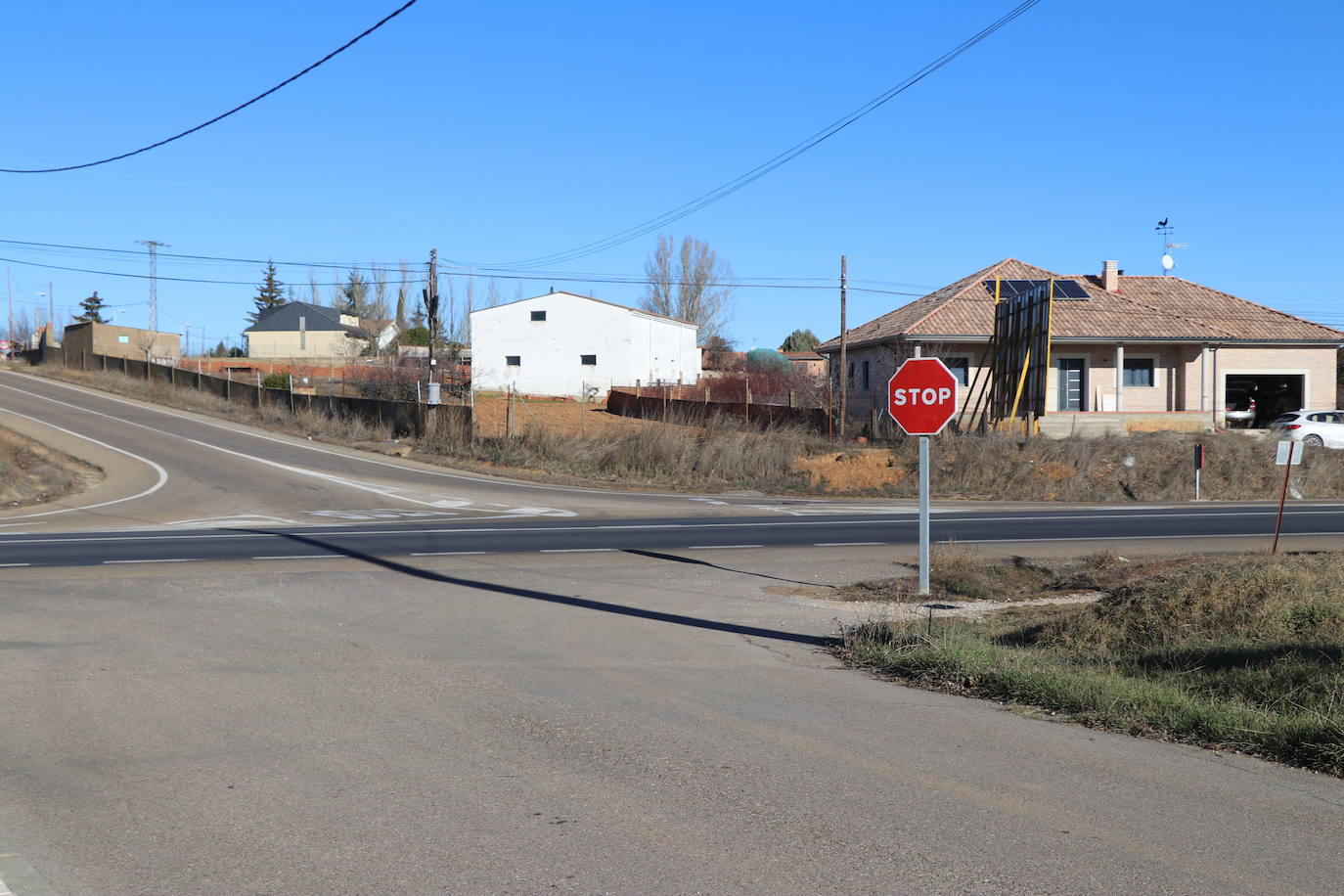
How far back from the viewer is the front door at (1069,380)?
42625 millimetres

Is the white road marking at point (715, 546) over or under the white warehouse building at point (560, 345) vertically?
under

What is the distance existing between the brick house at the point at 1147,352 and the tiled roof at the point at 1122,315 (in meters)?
0.06

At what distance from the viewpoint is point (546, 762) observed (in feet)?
21.3

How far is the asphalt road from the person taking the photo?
4.85 meters

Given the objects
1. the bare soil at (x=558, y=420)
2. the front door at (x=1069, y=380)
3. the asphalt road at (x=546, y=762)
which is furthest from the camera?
the front door at (x=1069, y=380)

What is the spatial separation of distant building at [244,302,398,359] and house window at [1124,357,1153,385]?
2626 inches

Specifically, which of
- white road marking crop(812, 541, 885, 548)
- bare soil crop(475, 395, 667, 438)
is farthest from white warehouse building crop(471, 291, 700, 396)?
white road marking crop(812, 541, 885, 548)

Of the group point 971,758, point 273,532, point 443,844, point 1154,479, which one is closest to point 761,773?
point 971,758

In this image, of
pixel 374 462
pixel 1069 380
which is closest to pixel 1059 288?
pixel 1069 380

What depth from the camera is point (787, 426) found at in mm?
38406

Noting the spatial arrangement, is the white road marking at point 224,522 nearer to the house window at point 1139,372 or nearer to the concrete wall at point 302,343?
the house window at point 1139,372

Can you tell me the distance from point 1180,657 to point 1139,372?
119ft

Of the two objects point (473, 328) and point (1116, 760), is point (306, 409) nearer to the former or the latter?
point (473, 328)

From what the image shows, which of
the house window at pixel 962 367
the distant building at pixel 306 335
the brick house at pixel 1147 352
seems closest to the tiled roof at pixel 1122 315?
the brick house at pixel 1147 352
